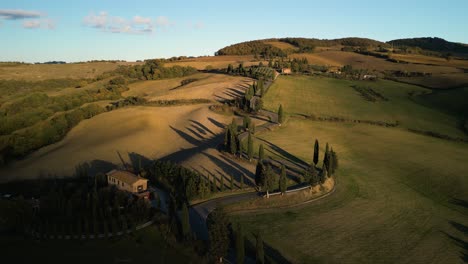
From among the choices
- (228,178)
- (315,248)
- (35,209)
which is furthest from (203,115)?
(315,248)

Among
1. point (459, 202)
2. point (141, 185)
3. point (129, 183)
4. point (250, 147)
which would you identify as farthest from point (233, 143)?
point (459, 202)

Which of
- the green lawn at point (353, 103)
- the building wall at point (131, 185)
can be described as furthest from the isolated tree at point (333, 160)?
the green lawn at point (353, 103)

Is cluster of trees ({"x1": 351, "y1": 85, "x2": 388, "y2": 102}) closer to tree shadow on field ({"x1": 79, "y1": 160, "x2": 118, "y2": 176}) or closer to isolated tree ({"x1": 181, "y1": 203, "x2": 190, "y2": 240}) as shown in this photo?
tree shadow on field ({"x1": 79, "y1": 160, "x2": 118, "y2": 176})

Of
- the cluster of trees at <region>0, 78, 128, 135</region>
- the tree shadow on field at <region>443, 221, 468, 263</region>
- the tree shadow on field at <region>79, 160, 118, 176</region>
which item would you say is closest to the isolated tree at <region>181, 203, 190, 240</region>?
the tree shadow on field at <region>443, 221, 468, 263</region>

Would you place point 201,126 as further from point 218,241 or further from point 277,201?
point 218,241

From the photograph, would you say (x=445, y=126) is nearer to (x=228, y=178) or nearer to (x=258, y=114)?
(x=258, y=114)

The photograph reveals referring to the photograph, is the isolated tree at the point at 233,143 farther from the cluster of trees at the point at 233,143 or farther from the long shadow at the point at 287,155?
the long shadow at the point at 287,155
